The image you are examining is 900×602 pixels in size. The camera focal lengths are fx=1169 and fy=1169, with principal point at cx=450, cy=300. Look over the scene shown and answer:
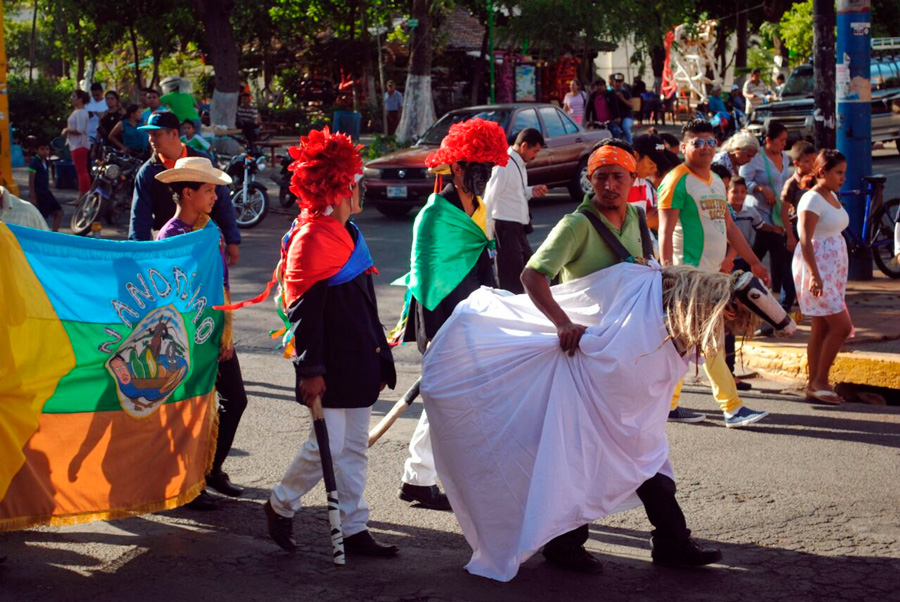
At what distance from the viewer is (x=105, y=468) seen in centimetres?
514

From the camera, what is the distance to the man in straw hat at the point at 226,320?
5816 millimetres

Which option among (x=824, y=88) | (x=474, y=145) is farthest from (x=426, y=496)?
(x=824, y=88)

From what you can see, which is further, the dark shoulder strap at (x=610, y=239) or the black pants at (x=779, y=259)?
the black pants at (x=779, y=259)

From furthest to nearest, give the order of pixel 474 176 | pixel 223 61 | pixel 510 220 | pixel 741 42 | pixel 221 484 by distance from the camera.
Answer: pixel 741 42 < pixel 223 61 < pixel 510 220 < pixel 474 176 < pixel 221 484

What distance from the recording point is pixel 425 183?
57.3 ft

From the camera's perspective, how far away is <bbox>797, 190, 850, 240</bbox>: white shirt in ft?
25.0

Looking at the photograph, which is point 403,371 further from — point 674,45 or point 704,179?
point 674,45

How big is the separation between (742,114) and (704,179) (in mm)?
25749

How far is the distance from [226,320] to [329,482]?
131 cm

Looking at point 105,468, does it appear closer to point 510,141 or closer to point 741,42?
point 510,141

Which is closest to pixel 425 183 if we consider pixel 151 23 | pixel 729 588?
pixel 729 588

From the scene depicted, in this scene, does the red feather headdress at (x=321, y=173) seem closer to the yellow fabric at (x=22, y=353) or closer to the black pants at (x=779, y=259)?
the yellow fabric at (x=22, y=353)

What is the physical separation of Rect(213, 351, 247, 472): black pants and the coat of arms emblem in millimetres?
382

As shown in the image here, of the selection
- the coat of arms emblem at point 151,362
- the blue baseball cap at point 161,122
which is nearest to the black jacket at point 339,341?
the coat of arms emblem at point 151,362
